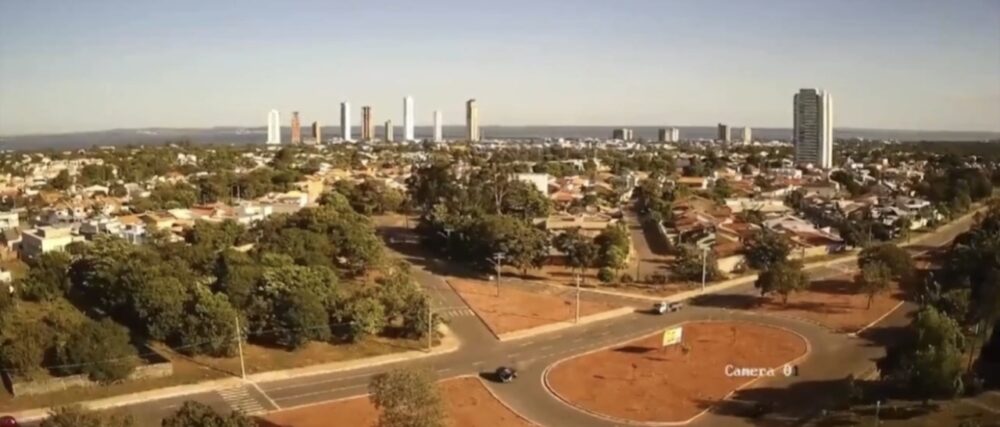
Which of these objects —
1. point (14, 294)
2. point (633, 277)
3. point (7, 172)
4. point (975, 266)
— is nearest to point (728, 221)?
point (633, 277)

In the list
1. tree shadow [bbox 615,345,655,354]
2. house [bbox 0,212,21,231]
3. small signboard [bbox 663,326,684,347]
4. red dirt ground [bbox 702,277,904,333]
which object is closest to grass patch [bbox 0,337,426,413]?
tree shadow [bbox 615,345,655,354]

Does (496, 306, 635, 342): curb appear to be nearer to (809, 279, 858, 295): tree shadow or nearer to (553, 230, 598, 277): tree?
(553, 230, 598, 277): tree

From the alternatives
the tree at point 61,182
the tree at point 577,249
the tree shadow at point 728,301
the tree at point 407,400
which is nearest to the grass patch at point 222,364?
the tree at point 407,400

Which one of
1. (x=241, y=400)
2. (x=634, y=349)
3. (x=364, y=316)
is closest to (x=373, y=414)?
(x=241, y=400)

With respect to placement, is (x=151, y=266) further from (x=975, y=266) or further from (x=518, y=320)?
(x=975, y=266)

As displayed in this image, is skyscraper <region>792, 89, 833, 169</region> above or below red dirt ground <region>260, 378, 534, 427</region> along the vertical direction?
above

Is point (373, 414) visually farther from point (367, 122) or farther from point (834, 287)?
point (367, 122)
